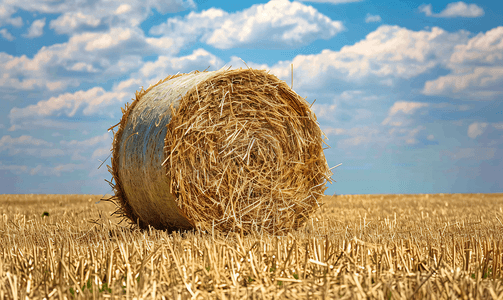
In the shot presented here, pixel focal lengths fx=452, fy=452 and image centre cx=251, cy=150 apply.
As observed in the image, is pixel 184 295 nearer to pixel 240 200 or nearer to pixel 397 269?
pixel 397 269

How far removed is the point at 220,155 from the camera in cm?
517

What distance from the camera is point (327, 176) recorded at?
5883mm

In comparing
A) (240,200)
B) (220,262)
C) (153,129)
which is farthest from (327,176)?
(220,262)

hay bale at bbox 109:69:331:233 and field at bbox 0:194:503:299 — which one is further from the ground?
hay bale at bbox 109:69:331:233

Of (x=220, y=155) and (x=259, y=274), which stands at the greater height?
(x=220, y=155)

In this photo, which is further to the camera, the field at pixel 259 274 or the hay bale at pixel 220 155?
the hay bale at pixel 220 155

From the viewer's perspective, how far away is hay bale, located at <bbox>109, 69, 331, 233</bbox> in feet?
16.1

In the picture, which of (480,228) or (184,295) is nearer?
(184,295)

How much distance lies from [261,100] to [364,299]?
3.51 meters

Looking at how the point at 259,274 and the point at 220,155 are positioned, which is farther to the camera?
the point at 220,155

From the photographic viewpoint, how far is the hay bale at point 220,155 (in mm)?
4922

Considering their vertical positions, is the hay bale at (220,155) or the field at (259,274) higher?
the hay bale at (220,155)

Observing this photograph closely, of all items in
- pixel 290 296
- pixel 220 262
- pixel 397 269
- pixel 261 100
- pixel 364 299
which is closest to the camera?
pixel 364 299

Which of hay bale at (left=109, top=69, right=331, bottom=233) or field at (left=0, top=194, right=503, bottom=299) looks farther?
hay bale at (left=109, top=69, right=331, bottom=233)
